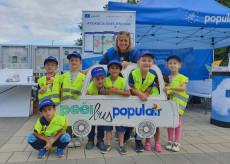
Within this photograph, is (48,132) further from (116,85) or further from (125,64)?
(125,64)

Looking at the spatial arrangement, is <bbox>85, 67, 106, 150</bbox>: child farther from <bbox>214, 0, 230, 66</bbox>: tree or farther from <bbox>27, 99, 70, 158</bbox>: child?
<bbox>214, 0, 230, 66</bbox>: tree

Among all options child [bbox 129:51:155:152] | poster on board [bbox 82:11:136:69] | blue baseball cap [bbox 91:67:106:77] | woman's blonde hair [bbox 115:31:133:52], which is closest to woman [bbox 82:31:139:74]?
woman's blonde hair [bbox 115:31:133:52]

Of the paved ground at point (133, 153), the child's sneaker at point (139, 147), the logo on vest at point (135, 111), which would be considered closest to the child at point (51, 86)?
the paved ground at point (133, 153)

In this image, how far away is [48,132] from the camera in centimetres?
285

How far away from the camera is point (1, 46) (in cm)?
734

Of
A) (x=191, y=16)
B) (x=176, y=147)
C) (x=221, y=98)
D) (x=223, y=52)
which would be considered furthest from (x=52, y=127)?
(x=223, y=52)

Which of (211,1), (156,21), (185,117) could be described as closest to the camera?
(156,21)

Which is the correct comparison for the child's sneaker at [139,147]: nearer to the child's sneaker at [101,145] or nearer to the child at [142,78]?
the child at [142,78]

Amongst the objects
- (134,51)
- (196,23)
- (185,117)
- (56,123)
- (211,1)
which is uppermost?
(211,1)

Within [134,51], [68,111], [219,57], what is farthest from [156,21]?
[219,57]

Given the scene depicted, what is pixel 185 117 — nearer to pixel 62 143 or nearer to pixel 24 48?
pixel 62 143

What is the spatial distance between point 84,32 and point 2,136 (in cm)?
282

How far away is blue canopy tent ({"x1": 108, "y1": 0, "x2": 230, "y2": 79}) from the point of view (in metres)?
5.61

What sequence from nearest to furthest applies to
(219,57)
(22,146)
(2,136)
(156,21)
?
(22,146), (2,136), (156,21), (219,57)
